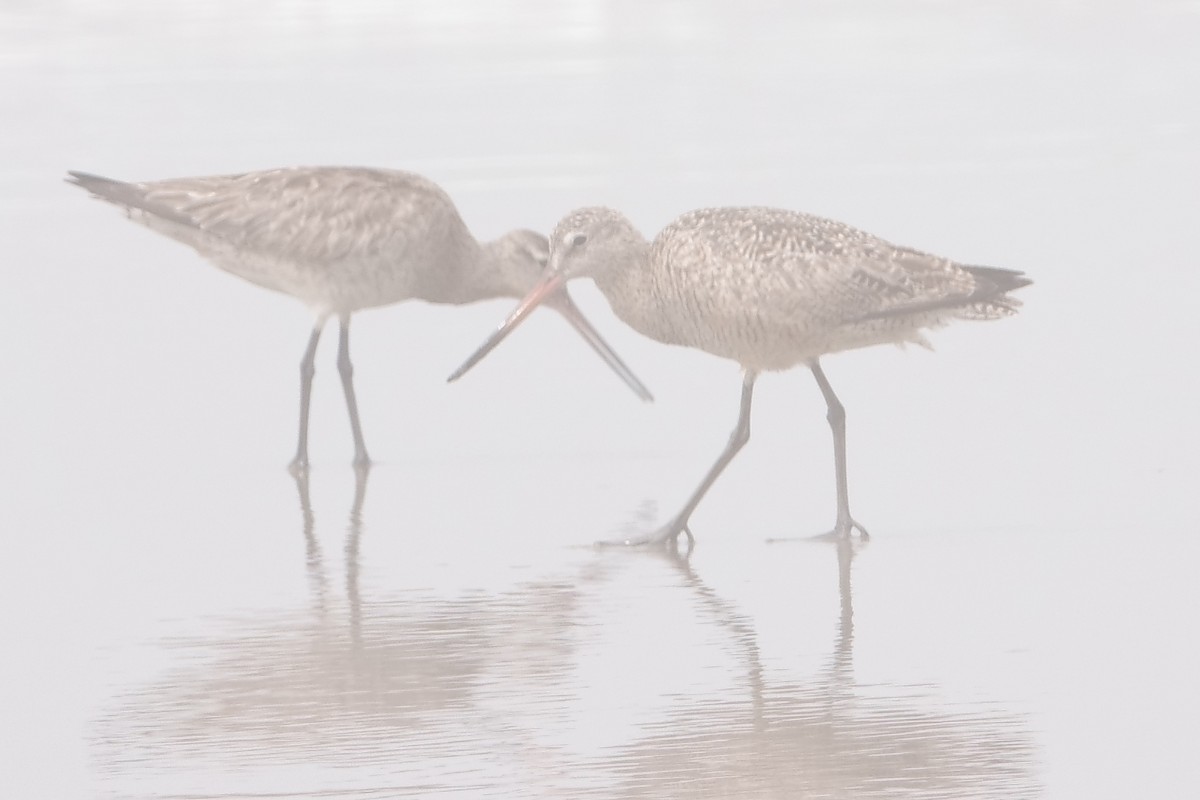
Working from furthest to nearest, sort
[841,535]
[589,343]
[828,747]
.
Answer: [589,343] → [841,535] → [828,747]

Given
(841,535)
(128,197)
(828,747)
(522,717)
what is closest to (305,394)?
(128,197)

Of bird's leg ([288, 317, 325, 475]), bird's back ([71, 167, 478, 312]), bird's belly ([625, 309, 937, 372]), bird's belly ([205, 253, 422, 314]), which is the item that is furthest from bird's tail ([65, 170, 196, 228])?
bird's belly ([625, 309, 937, 372])

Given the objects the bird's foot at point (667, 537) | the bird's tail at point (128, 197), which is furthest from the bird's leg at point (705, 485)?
the bird's tail at point (128, 197)

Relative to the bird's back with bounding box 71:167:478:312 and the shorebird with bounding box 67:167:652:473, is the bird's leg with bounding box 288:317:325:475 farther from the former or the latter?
the bird's back with bounding box 71:167:478:312

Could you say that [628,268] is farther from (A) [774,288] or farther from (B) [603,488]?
(B) [603,488]

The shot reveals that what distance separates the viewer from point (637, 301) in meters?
8.23

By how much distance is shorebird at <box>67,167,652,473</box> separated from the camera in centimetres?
1035

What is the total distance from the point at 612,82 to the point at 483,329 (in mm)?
6580

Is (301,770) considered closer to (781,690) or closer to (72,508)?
(781,690)

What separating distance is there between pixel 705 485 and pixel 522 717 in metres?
2.18

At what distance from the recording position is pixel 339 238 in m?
10.3

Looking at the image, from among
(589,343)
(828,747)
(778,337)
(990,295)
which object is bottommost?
(828,747)

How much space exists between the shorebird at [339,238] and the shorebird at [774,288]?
190 cm

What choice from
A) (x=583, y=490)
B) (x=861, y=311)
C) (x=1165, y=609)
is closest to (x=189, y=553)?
(x=583, y=490)
